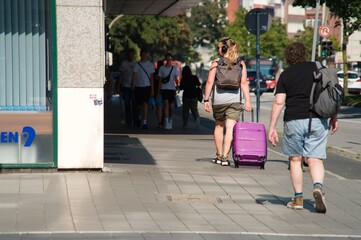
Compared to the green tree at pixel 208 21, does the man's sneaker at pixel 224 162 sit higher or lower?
lower

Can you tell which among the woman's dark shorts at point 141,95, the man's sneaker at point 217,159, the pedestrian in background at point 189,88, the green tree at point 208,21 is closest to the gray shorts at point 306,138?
the man's sneaker at point 217,159

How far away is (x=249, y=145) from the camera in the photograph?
46.4 ft

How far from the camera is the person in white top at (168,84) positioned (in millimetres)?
23297

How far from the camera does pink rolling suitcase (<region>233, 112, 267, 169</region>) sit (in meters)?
14.1

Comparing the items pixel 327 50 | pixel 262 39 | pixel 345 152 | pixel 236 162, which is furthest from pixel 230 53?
pixel 262 39

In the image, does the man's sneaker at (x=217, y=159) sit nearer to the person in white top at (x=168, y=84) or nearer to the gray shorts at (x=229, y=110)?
the gray shorts at (x=229, y=110)

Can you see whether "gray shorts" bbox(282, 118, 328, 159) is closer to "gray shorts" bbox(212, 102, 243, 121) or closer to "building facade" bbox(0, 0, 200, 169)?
"building facade" bbox(0, 0, 200, 169)

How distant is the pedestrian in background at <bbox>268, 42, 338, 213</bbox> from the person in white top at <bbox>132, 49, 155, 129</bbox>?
41.0 feet

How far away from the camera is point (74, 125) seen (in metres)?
12.9

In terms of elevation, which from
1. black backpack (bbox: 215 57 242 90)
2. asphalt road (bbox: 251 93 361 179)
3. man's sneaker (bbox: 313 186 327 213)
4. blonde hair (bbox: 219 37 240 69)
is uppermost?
blonde hair (bbox: 219 37 240 69)

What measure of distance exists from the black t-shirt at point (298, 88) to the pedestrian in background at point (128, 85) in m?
12.6

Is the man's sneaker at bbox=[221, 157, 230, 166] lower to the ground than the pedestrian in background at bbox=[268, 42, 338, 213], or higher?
lower

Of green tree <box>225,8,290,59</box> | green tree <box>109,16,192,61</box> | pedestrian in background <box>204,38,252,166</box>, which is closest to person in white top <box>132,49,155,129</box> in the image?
pedestrian in background <box>204,38,252,166</box>

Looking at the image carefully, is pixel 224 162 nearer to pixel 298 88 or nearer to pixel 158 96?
pixel 298 88
